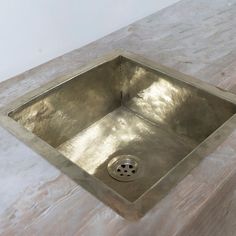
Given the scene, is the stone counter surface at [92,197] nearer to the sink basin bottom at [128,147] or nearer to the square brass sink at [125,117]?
the square brass sink at [125,117]

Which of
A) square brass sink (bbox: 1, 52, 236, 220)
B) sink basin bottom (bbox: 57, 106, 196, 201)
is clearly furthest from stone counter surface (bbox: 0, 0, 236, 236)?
sink basin bottom (bbox: 57, 106, 196, 201)

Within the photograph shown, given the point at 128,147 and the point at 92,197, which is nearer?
the point at 92,197

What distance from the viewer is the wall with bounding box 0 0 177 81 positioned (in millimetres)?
898

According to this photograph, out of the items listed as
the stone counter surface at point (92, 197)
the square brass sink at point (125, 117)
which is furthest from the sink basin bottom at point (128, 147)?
the stone counter surface at point (92, 197)

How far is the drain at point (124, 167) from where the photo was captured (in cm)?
91

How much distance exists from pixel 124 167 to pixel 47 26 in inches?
18.4

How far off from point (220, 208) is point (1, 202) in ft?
1.33

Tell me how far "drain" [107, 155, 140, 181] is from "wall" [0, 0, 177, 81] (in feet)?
1.23

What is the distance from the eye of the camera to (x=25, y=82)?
0.93m

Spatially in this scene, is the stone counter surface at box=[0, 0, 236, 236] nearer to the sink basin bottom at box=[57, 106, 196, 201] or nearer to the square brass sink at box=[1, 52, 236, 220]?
the square brass sink at box=[1, 52, 236, 220]

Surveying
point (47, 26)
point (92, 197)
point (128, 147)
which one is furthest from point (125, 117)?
point (92, 197)

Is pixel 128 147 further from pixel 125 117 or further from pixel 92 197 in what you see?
pixel 92 197

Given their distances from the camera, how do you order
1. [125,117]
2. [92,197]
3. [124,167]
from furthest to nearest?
[125,117] < [124,167] < [92,197]

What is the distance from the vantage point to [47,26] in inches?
38.4
